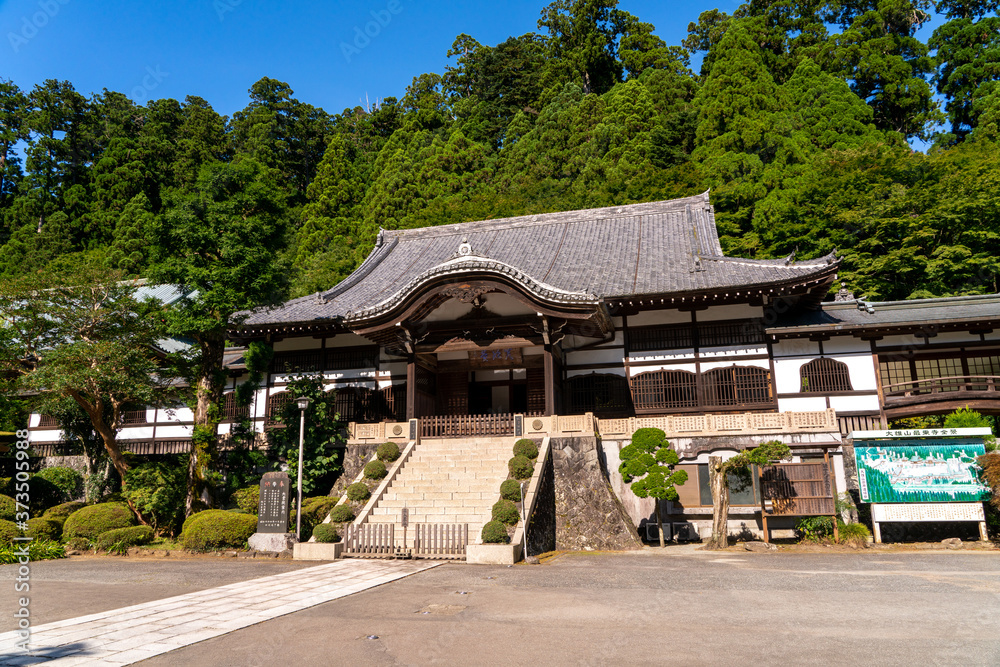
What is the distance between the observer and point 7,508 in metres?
19.0

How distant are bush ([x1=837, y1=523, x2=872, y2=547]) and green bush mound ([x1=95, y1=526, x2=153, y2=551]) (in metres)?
20.2

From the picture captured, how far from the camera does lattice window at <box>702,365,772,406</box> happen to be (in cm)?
2177

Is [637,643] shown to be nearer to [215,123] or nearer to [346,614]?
[346,614]

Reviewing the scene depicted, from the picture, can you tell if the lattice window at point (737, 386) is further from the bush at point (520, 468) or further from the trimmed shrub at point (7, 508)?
the trimmed shrub at point (7, 508)

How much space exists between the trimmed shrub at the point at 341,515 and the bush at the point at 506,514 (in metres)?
3.97

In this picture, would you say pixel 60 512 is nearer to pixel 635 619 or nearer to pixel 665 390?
pixel 635 619

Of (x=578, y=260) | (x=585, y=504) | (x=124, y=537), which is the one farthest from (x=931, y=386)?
(x=124, y=537)

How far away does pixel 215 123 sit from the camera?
68.3m

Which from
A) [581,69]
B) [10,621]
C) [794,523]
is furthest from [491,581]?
[581,69]

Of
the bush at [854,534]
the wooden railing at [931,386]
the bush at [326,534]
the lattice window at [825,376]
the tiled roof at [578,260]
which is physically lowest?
the bush at [854,534]

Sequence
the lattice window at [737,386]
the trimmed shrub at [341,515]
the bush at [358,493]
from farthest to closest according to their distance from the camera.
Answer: the lattice window at [737,386] < the bush at [358,493] < the trimmed shrub at [341,515]

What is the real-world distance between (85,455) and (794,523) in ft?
90.0

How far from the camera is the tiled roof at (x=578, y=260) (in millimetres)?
21156

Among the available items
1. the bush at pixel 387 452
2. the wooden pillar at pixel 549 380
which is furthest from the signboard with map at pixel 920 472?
the bush at pixel 387 452
